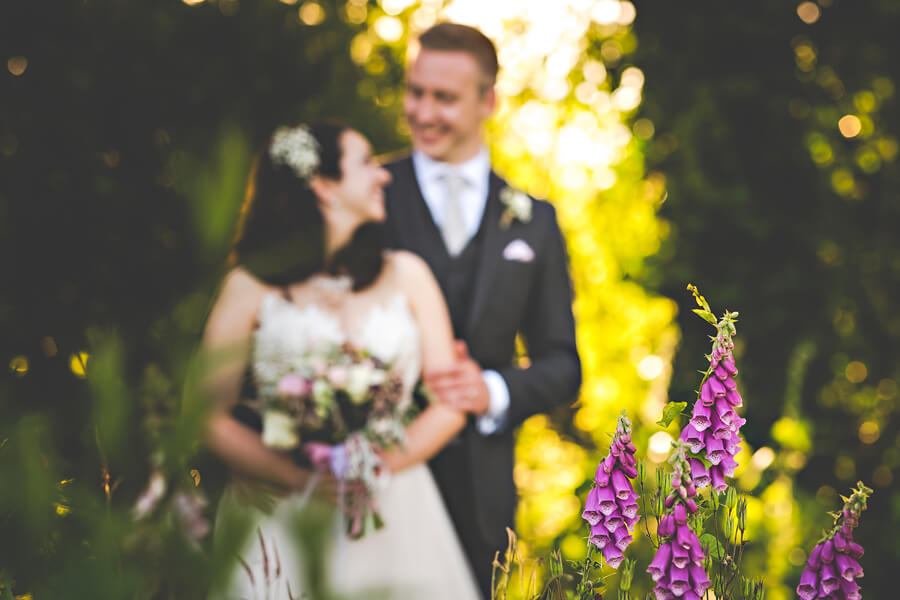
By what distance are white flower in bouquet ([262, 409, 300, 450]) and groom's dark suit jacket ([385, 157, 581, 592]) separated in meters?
0.73

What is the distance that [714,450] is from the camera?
4.40ft

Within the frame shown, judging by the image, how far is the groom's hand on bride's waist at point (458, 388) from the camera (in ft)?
10.1

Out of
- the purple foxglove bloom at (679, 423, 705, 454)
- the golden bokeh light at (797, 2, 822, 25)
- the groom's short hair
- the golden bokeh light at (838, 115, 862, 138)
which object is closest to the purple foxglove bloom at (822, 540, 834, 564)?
the purple foxglove bloom at (679, 423, 705, 454)

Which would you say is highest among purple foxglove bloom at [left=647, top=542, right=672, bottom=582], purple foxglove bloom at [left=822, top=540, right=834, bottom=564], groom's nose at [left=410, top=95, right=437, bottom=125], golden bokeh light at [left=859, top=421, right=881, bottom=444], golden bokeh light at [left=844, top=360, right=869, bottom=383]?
groom's nose at [left=410, top=95, right=437, bottom=125]

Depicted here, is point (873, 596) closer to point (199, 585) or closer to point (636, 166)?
point (636, 166)

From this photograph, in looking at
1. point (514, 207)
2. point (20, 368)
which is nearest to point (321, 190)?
point (514, 207)

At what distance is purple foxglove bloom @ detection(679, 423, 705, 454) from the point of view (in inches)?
52.9

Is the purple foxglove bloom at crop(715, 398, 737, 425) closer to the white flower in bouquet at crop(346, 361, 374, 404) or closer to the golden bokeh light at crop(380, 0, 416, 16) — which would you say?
the white flower in bouquet at crop(346, 361, 374, 404)

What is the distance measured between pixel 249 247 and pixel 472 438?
3.93 ft

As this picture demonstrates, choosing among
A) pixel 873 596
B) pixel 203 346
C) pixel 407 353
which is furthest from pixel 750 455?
pixel 203 346

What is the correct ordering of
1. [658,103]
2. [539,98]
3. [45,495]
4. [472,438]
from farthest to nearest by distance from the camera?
1. [539,98]
2. [658,103]
3. [472,438]
4. [45,495]

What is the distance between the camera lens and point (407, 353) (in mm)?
3092

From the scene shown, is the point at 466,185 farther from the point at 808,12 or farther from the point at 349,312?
the point at 808,12

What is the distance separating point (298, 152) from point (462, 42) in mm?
891
